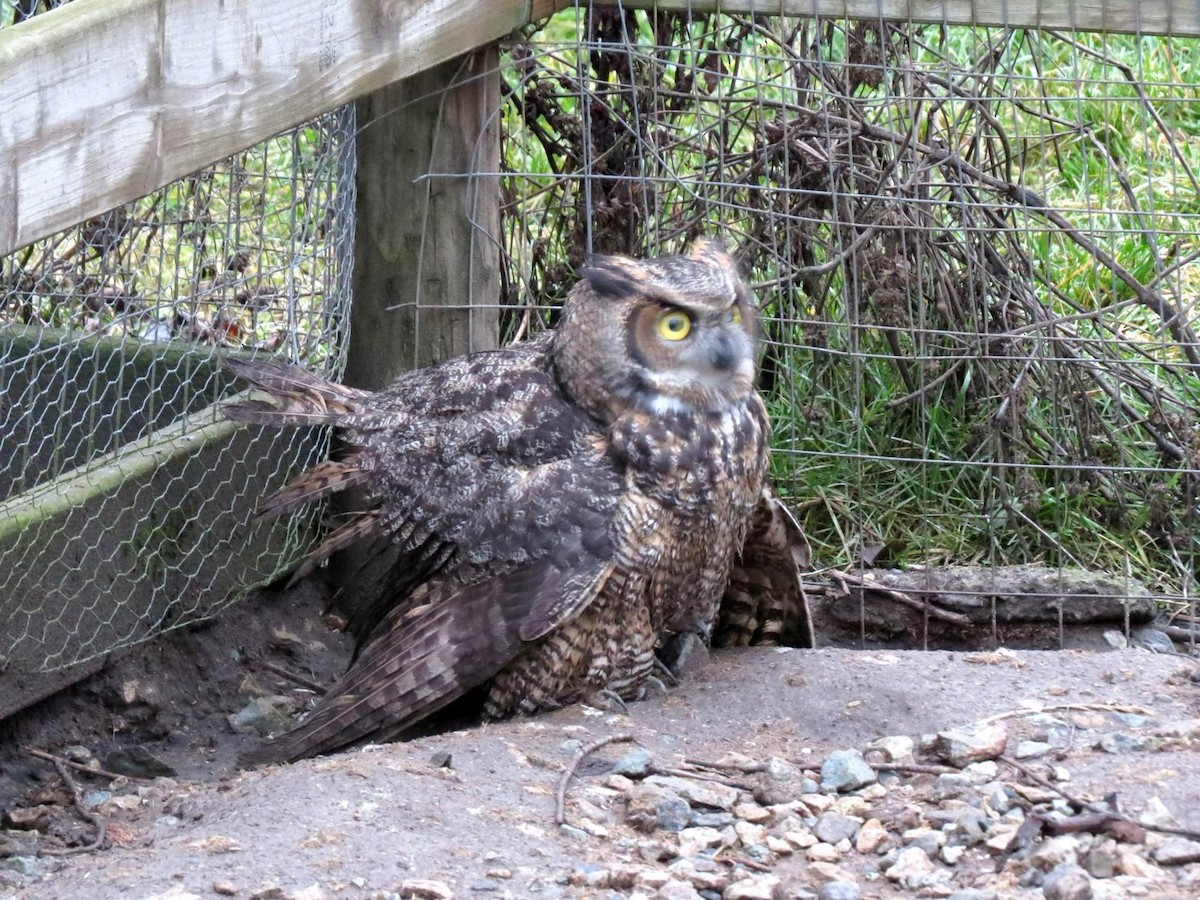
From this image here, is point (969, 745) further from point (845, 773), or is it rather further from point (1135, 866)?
point (1135, 866)

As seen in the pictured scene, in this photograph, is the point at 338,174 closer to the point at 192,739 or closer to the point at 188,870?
the point at 192,739

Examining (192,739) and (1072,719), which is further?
(192,739)

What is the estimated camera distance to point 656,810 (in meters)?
2.96

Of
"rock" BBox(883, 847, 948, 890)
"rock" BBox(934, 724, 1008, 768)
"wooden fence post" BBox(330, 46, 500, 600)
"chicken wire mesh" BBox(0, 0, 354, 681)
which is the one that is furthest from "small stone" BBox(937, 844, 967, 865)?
"chicken wire mesh" BBox(0, 0, 354, 681)

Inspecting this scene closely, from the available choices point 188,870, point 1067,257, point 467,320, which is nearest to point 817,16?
point 467,320

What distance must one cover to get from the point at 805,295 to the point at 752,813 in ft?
7.58

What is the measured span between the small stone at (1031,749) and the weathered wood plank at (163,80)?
2.18 metres

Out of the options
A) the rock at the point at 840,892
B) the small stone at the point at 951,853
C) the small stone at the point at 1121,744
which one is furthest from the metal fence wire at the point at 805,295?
the rock at the point at 840,892

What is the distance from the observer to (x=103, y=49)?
2793 millimetres

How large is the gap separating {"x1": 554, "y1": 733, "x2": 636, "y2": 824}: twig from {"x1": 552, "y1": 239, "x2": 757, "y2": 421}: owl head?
0.81m

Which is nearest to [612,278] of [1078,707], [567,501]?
[567,501]

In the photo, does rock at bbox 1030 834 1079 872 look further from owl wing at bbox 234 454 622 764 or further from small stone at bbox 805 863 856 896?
owl wing at bbox 234 454 622 764

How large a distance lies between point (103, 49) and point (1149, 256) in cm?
413

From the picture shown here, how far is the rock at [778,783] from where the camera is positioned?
3.07 metres
